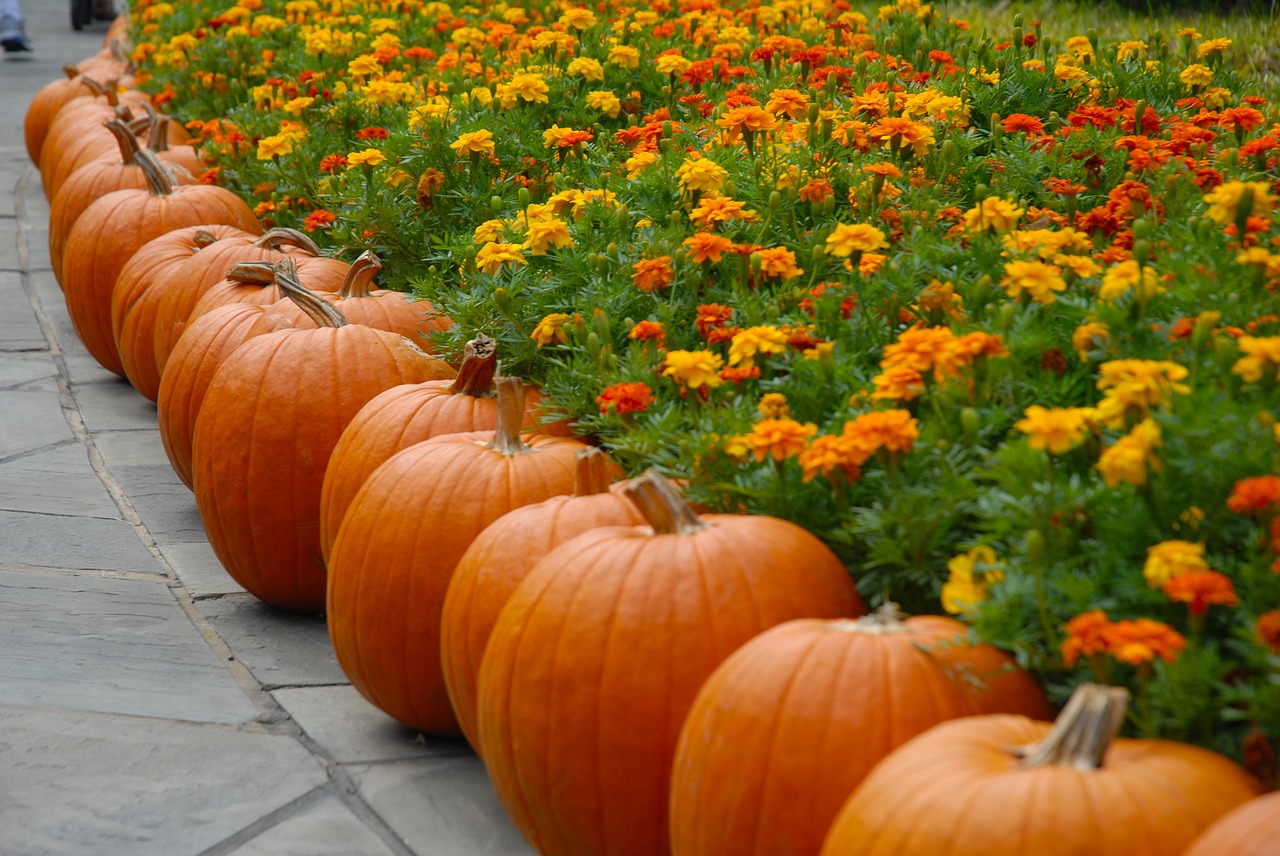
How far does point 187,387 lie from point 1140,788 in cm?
283

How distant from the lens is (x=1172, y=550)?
1.64 meters

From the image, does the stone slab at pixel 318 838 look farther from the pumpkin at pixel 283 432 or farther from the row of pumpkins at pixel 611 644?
the pumpkin at pixel 283 432

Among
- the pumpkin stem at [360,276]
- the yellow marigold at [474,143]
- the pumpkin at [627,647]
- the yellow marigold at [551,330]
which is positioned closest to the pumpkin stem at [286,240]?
the pumpkin stem at [360,276]

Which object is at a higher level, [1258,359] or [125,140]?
A: [1258,359]

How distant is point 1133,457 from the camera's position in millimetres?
1728

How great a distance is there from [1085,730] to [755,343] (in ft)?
3.50

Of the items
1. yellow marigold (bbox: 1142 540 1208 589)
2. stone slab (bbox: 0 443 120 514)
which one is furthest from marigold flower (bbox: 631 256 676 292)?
stone slab (bbox: 0 443 120 514)

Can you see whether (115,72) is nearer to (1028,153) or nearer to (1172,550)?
(1028,153)

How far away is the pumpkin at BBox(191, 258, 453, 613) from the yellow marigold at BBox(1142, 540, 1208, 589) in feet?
A: 6.56

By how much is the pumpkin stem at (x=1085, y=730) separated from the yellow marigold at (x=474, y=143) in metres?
2.64

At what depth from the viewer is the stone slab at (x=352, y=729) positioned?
8.76ft

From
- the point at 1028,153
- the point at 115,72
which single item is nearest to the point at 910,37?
the point at 1028,153

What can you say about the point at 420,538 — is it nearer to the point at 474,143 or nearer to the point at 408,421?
the point at 408,421

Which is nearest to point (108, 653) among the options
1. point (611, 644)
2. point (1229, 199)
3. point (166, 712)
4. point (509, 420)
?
point (166, 712)
